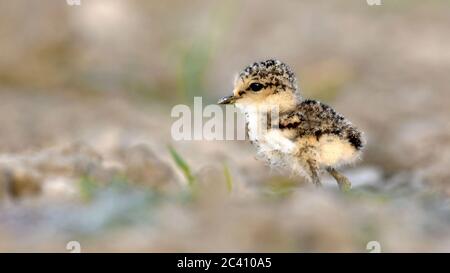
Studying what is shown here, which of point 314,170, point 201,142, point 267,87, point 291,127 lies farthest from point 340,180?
point 201,142

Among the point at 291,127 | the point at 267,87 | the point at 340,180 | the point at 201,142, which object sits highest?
the point at 201,142

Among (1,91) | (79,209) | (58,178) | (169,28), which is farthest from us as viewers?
(169,28)

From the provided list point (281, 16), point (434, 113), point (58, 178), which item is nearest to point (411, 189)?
point (58, 178)

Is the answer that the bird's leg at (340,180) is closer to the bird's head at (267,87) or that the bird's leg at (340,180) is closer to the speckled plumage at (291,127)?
the speckled plumage at (291,127)

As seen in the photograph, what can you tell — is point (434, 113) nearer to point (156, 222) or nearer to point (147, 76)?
point (147, 76)

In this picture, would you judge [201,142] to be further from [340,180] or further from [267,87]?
[340,180]
